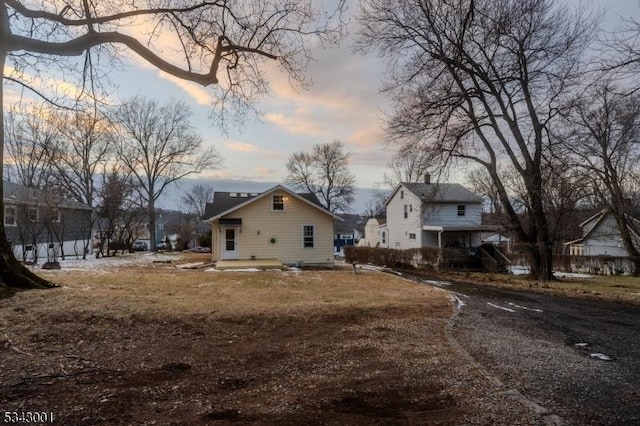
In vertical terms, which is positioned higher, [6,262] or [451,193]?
[451,193]

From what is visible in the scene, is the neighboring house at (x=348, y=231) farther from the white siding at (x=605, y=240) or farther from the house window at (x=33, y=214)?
the house window at (x=33, y=214)

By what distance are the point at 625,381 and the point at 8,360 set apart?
6635 mm

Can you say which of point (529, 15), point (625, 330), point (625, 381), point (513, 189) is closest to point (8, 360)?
Result: point (625, 381)

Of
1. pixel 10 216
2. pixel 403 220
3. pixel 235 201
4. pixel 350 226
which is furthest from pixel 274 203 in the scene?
pixel 350 226

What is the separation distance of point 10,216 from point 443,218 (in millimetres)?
29720

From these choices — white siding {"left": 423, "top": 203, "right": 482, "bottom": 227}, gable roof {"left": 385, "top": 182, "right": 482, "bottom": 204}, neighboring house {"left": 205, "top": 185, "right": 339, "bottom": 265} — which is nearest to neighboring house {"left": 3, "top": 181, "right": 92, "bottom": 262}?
neighboring house {"left": 205, "top": 185, "right": 339, "bottom": 265}

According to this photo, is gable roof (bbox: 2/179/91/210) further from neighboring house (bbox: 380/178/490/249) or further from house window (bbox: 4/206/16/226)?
neighboring house (bbox: 380/178/490/249)

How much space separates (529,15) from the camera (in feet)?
57.3

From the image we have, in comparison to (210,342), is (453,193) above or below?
above

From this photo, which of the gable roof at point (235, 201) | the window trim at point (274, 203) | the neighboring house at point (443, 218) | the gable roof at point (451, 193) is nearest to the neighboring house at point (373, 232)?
the neighboring house at point (443, 218)

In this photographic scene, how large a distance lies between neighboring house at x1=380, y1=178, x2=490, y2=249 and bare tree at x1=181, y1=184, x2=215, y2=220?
50380mm

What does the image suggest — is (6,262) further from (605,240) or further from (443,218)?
(605,240)

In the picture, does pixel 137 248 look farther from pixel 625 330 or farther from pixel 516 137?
pixel 625 330

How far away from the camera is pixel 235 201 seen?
25.3 meters
